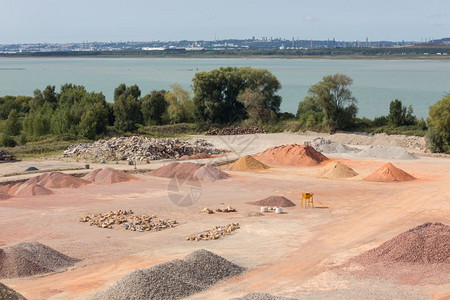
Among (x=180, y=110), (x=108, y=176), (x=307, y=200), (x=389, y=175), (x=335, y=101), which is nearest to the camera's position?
(x=307, y=200)

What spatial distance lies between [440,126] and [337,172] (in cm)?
1546

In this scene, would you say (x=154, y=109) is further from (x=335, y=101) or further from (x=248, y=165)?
(x=248, y=165)

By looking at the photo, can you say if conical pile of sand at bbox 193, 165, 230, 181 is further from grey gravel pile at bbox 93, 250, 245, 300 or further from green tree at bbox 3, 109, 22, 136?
green tree at bbox 3, 109, 22, 136

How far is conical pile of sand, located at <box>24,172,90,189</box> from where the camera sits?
43219 mm

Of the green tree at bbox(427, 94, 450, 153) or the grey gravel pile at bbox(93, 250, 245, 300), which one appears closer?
the grey gravel pile at bbox(93, 250, 245, 300)

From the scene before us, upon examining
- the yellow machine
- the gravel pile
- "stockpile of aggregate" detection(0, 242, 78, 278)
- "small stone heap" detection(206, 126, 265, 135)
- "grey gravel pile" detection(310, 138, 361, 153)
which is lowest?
"small stone heap" detection(206, 126, 265, 135)

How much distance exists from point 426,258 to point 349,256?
3.17 meters

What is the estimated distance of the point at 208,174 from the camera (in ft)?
150

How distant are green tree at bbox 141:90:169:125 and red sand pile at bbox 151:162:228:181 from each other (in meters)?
34.0

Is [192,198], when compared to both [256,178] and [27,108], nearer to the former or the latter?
[256,178]

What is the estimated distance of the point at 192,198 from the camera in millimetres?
39719

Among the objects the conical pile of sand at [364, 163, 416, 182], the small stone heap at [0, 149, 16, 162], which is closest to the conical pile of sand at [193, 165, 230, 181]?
the conical pile of sand at [364, 163, 416, 182]

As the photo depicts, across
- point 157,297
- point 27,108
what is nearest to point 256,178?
point 157,297

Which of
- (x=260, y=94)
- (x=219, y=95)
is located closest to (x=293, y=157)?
(x=260, y=94)
